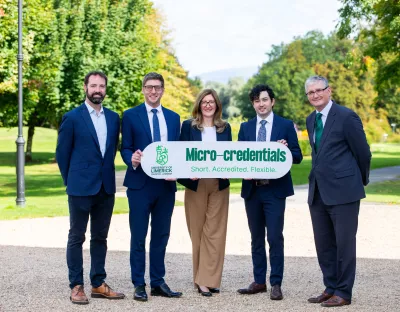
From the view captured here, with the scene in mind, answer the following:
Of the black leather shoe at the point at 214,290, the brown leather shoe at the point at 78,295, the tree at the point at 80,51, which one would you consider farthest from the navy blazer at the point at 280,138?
the tree at the point at 80,51

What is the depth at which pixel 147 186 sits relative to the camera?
7613mm

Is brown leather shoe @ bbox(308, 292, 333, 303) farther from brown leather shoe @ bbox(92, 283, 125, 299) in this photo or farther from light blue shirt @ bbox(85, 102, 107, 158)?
light blue shirt @ bbox(85, 102, 107, 158)

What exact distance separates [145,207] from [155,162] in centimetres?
48

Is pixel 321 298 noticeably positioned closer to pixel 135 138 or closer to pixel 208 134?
pixel 208 134

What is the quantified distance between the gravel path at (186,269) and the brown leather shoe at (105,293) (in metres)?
0.10

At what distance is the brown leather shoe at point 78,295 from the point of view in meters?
7.28

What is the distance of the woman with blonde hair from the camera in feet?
25.6

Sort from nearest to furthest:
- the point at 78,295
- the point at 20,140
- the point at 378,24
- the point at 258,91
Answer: the point at 78,295
the point at 258,91
the point at 20,140
the point at 378,24

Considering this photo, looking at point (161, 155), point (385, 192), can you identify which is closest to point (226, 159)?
point (161, 155)

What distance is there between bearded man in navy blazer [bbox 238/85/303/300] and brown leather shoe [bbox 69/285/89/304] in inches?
62.7

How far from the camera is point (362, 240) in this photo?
39.1 ft

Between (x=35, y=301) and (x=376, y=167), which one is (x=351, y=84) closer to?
(x=376, y=167)

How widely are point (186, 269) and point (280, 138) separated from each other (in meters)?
2.34

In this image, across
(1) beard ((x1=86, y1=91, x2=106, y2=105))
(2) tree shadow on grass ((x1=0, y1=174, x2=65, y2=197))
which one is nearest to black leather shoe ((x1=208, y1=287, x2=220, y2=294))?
(1) beard ((x1=86, y1=91, x2=106, y2=105))
